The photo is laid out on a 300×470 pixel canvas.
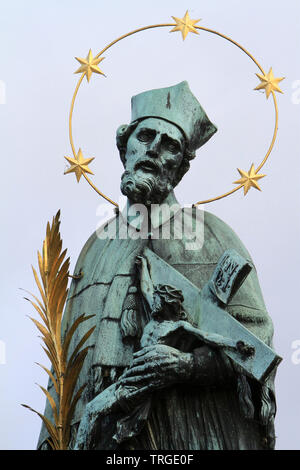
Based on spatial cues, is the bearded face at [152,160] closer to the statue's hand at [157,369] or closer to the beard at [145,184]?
the beard at [145,184]

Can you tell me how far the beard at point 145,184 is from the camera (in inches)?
447

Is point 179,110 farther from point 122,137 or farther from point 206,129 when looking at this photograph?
point 122,137

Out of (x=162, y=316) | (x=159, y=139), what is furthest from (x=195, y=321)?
(x=159, y=139)

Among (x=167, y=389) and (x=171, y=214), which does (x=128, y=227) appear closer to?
(x=171, y=214)

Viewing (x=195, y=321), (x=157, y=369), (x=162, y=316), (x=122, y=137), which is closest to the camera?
(x=157, y=369)

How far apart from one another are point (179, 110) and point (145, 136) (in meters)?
0.28

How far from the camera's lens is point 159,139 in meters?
11.4

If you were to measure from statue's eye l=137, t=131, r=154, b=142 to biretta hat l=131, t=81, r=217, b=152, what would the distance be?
0.39 ft

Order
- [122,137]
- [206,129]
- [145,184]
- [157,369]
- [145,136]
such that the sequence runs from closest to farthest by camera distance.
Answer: [157,369] < [145,184] < [145,136] < [122,137] < [206,129]

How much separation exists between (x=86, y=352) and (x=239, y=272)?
41.1 inches

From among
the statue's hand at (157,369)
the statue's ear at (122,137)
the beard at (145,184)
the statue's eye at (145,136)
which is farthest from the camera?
the statue's ear at (122,137)

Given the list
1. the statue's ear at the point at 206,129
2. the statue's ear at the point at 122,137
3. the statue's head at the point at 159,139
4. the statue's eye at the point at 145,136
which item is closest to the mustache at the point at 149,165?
the statue's head at the point at 159,139

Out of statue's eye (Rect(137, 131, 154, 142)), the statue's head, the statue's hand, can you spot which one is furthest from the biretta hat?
the statue's hand

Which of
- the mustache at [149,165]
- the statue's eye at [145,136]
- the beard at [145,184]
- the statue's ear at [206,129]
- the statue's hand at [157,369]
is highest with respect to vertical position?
the statue's ear at [206,129]
